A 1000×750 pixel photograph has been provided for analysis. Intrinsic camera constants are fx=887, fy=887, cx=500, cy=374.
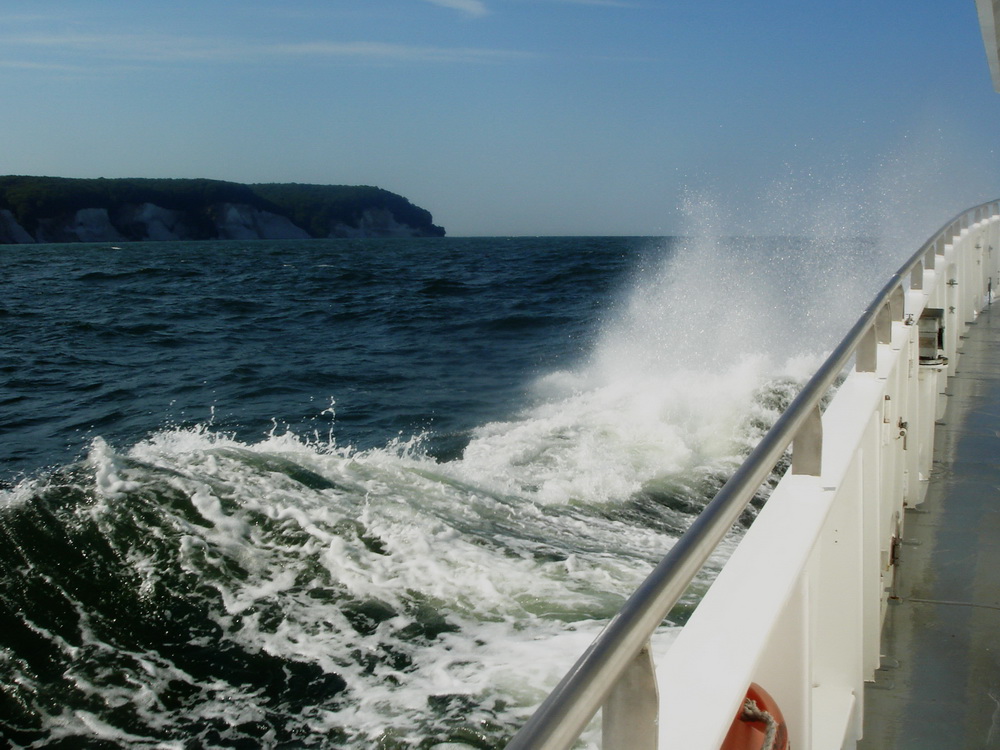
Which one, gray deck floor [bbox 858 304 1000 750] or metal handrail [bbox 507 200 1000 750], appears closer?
metal handrail [bbox 507 200 1000 750]

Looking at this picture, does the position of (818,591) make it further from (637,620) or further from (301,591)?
(301,591)

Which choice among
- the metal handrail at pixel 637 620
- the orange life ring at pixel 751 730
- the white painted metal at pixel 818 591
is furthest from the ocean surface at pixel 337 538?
the metal handrail at pixel 637 620

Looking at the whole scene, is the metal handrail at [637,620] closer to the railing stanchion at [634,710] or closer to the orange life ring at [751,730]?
the railing stanchion at [634,710]

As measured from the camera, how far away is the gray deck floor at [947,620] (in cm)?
203

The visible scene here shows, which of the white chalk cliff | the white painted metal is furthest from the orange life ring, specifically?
the white chalk cliff

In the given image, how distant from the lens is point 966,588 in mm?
2750

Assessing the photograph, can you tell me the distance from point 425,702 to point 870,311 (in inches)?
80.7

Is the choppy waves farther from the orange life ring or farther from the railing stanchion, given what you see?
the railing stanchion

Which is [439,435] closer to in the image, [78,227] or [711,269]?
[711,269]

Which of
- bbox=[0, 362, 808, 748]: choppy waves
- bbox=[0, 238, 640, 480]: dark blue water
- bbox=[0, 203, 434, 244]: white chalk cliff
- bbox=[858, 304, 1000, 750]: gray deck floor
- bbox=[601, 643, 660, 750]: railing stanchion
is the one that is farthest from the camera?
bbox=[0, 203, 434, 244]: white chalk cliff

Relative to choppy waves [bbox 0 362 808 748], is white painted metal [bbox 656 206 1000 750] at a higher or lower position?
higher

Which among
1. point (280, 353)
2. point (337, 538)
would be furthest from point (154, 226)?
point (337, 538)

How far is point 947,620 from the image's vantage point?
2.55m

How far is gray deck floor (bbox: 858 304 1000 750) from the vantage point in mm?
2029
